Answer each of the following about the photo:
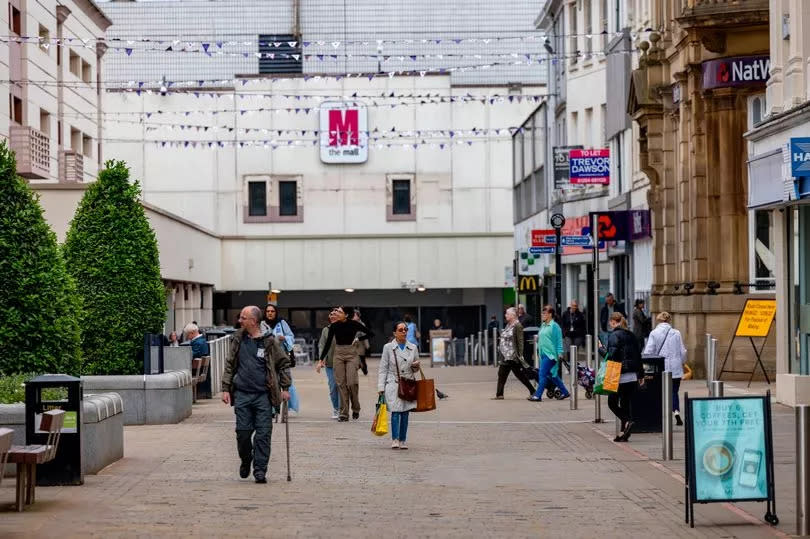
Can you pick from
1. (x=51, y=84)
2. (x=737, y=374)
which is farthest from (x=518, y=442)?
(x=51, y=84)

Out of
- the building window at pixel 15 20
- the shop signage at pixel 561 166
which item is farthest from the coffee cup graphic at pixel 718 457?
the building window at pixel 15 20

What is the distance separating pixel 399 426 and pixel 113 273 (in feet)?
23.3

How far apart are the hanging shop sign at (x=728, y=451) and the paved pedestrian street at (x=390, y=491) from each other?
12.3 inches

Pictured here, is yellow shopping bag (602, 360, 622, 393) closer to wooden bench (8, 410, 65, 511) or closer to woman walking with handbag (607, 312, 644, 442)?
woman walking with handbag (607, 312, 644, 442)

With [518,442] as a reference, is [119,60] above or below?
above

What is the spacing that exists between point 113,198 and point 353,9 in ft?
154

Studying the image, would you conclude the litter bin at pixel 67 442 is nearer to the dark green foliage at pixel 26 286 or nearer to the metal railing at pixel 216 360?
the dark green foliage at pixel 26 286

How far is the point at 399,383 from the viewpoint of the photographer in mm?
19594

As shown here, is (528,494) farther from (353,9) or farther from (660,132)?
(353,9)

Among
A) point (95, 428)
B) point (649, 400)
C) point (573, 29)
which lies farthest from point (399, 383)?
point (573, 29)

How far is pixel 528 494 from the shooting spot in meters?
14.7

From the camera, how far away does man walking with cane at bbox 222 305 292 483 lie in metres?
15.8

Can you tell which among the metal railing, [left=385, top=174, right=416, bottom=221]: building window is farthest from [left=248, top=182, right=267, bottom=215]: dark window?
the metal railing

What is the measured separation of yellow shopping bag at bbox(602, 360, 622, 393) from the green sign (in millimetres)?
7400
